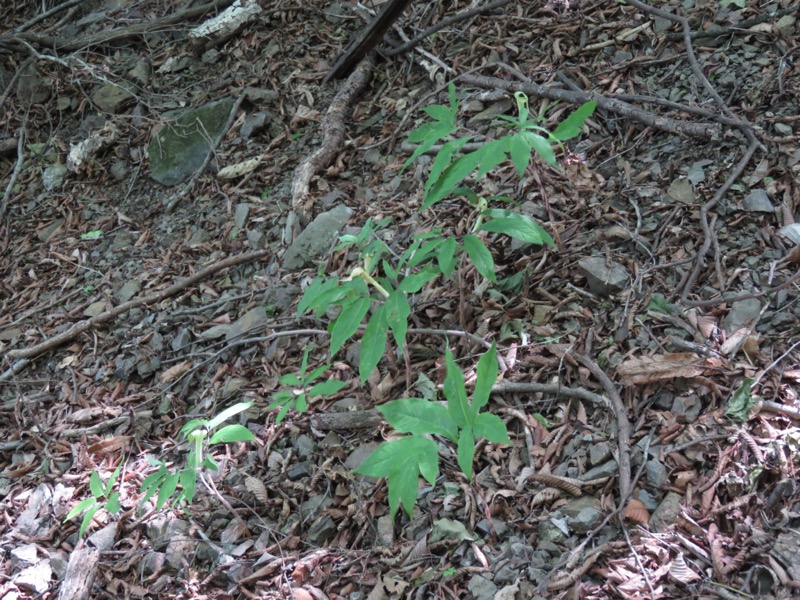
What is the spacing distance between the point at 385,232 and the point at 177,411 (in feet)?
4.32

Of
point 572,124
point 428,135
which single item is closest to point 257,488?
point 428,135

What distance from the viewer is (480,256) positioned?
2.03 m

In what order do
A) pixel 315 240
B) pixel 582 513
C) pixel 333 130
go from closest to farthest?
pixel 582 513, pixel 315 240, pixel 333 130

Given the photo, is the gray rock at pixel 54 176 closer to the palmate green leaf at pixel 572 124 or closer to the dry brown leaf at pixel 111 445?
the dry brown leaf at pixel 111 445

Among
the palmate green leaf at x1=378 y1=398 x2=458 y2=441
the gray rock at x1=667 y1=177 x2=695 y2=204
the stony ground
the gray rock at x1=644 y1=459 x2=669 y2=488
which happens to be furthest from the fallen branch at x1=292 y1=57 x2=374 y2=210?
the gray rock at x1=644 y1=459 x2=669 y2=488

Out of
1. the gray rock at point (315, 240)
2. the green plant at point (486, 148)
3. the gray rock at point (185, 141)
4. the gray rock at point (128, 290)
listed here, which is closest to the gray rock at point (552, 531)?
the green plant at point (486, 148)

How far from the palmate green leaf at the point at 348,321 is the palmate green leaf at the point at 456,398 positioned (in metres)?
0.35

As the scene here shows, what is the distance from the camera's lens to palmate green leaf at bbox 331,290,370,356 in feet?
6.14

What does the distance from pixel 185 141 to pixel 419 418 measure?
346cm

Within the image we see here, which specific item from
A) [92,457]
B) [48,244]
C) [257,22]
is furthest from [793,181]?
[48,244]

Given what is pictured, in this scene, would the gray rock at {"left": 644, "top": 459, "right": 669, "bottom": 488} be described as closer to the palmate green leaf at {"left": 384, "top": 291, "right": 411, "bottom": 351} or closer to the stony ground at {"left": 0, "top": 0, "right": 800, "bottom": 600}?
the stony ground at {"left": 0, "top": 0, "right": 800, "bottom": 600}

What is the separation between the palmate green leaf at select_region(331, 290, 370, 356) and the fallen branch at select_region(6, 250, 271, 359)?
1.66 meters

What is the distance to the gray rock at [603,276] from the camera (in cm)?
235

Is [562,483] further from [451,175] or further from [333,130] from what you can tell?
[333,130]
